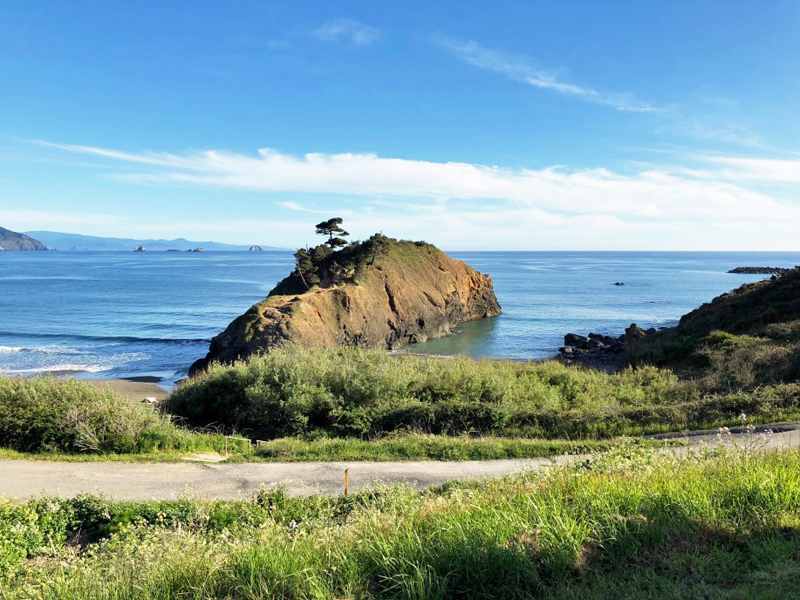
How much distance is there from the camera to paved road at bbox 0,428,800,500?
10.2 m

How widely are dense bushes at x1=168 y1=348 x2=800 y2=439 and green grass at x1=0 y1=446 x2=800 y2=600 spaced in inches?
329

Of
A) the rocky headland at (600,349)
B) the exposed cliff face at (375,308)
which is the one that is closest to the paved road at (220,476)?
the exposed cliff face at (375,308)

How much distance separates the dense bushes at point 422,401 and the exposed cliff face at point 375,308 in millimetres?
5992

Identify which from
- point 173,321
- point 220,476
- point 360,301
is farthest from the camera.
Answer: point 173,321

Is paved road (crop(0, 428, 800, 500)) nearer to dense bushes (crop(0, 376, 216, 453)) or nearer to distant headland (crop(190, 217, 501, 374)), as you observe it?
dense bushes (crop(0, 376, 216, 453))

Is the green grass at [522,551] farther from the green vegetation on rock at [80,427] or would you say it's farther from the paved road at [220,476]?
the green vegetation on rock at [80,427]

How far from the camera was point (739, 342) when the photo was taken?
27.0m

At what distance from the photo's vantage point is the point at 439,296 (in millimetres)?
59469

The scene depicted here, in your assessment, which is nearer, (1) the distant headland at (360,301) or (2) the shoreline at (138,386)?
(2) the shoreline at (138,386)

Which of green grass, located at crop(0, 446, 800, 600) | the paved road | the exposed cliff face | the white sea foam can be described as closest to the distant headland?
the exposed cliff face

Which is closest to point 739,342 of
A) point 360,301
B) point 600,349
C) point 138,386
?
point 600,349

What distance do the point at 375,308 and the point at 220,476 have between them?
36.4 m

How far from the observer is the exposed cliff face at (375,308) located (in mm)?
33969

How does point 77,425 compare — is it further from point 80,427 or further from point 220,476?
point 220,476
